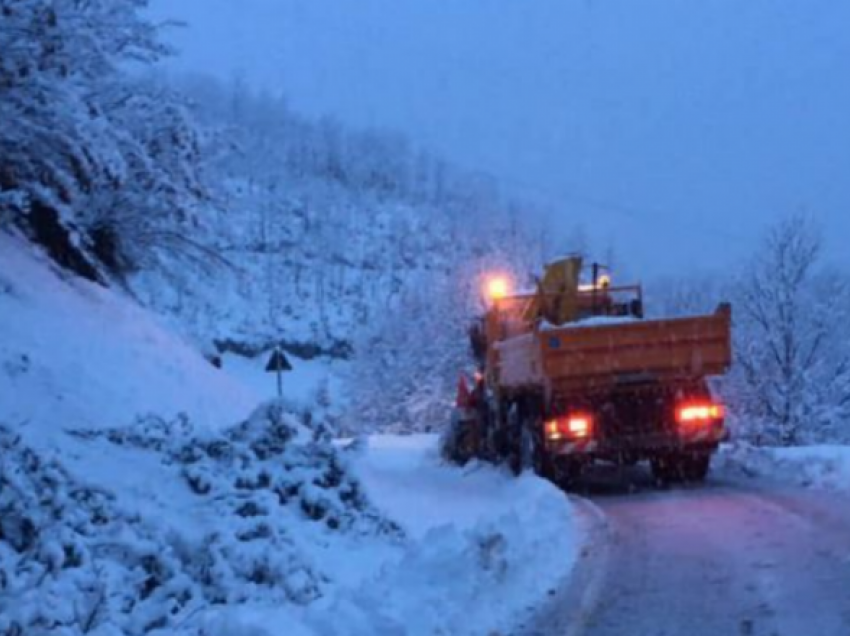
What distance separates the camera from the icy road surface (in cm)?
738

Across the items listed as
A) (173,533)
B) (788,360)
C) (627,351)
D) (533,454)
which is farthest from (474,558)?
(788,360)

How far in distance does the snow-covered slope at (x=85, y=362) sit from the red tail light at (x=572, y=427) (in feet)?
13.4

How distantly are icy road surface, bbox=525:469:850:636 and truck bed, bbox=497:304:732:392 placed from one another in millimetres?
1956

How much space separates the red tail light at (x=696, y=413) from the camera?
15.8m

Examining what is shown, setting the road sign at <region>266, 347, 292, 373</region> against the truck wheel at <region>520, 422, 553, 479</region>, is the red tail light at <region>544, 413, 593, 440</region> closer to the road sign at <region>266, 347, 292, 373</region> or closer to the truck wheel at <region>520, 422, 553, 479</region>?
the truck wheel at <region>520, 422, 553, 479</region>

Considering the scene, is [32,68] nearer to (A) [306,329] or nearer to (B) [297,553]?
(B) [297,553]

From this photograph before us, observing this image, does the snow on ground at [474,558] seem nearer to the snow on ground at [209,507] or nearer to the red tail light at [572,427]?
the snow on ground at [209,507]

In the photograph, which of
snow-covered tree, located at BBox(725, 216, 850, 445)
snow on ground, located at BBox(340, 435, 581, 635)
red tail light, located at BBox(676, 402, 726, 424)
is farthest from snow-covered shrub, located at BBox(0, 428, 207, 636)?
snow-covered tree, located at BBox(725, 216, 850, 445)

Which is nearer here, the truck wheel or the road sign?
the truck wheel

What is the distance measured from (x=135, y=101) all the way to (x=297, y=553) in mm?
9313

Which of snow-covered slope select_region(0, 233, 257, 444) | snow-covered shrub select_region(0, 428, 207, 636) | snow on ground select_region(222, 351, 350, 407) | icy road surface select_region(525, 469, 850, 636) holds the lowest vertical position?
icy road surface select_region(525, 469, 850, 636)

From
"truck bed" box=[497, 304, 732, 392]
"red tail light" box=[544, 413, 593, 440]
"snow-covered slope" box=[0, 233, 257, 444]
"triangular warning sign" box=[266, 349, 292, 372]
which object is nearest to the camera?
"snow-covered slope" box=[0, 233, 257, 444]

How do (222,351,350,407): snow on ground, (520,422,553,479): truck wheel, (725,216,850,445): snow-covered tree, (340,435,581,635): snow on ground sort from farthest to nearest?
(222,351,350,407): snow on ground, (725,216,850,445): snow-covered tree, (520,422,553,479): truck wheel, (340,435,581,635): snow on ground

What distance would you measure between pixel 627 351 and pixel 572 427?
121 cm
